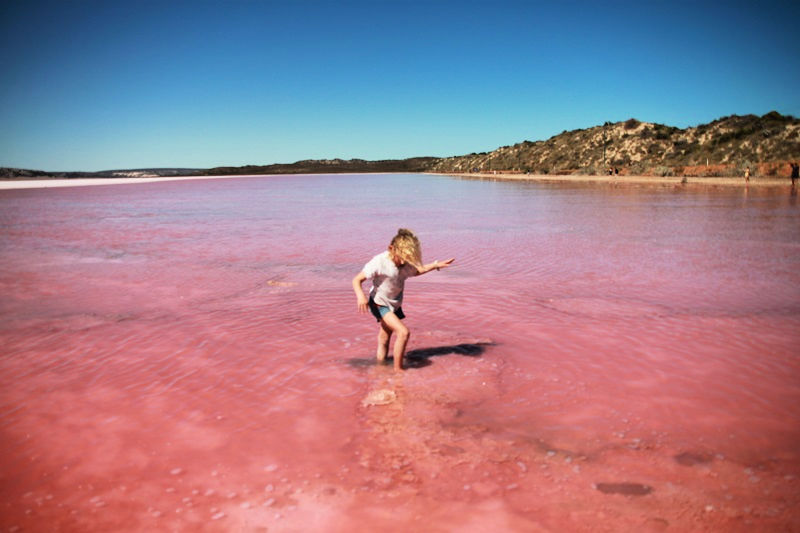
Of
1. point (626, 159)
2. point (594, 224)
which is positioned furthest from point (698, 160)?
point (594, 224)

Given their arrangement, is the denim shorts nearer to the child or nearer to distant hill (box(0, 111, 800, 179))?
the child

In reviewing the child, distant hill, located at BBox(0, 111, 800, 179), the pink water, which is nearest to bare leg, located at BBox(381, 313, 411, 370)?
the child

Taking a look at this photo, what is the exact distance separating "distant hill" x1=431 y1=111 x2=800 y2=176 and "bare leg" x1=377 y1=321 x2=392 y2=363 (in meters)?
33.6

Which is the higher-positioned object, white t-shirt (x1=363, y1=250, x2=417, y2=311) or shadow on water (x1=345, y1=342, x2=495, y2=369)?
white t-shirt (x1=363, y1=250, x2=417, y2=311)

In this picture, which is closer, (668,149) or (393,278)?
(393,278)

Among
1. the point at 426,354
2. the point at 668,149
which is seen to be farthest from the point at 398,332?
the point at 668,149

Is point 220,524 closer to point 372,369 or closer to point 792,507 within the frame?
point 372,369

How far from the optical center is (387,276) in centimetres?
409

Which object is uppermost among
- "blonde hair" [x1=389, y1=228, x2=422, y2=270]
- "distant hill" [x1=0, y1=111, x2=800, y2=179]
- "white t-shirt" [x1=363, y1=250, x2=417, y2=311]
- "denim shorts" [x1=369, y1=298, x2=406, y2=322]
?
"distant hill" [x1=0, y1=111, x2=800, y2=179]

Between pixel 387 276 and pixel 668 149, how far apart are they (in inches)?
2073

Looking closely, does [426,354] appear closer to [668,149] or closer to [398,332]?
[398,332]

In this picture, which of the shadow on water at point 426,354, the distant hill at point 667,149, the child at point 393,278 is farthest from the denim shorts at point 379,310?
the distant hill at point 667,149

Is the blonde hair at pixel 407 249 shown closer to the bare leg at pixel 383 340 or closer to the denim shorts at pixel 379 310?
the denim shorts at pixel 379 310

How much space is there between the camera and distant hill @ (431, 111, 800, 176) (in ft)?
117
